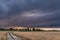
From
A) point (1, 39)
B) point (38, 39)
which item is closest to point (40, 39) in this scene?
point (38, 39)

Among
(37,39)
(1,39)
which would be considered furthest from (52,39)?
(1,39)

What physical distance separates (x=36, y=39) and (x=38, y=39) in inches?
28.4

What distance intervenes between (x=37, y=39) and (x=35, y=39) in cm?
56

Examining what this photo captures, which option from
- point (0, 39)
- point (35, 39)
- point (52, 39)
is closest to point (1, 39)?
point (0, 39)

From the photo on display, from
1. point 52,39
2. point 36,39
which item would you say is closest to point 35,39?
point 36,39

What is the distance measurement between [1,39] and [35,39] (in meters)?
4.69

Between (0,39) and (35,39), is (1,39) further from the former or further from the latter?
(35,39)

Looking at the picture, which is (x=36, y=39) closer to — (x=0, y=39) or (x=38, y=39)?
(x=38, y=39)

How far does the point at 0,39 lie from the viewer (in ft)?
116

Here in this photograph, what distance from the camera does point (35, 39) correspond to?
34438mm

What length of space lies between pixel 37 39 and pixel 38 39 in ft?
3.75

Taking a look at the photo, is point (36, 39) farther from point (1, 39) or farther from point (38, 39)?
point (1, 39)

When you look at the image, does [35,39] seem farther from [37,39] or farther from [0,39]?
[0,39]

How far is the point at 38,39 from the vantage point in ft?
115
